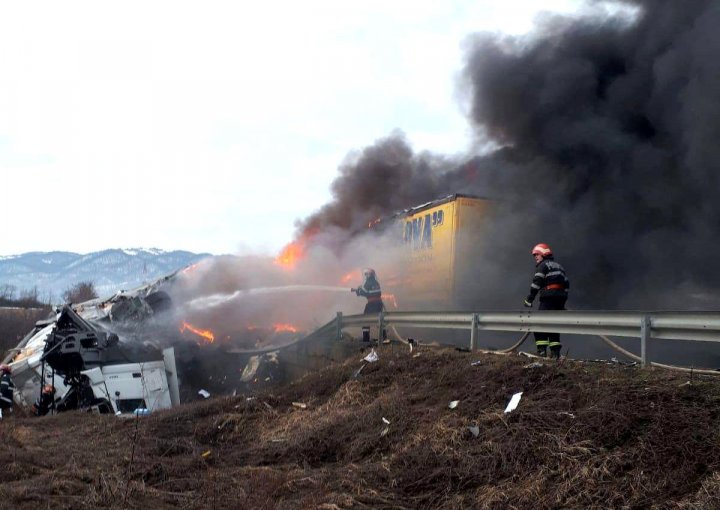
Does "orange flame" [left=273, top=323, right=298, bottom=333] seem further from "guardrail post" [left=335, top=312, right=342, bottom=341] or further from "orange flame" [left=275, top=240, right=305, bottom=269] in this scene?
"guardrail post" [left=335, top=312, right=342, bottom=341]

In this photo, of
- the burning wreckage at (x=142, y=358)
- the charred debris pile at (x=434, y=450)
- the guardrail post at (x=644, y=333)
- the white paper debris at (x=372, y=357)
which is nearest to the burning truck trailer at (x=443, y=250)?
the burning wreckage at (x=142, y=358)

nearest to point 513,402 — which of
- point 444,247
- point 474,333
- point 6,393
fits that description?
point 474,333

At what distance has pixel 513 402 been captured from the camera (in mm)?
5188

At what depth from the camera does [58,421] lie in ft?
27.7

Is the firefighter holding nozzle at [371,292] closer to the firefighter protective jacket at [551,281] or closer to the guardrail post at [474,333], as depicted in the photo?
the guardrail post at [474,333]

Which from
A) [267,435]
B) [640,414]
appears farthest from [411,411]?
[640,414]

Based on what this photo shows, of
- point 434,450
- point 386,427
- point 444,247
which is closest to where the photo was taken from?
point 434,450

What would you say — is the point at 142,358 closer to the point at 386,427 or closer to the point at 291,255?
the point at 386,427

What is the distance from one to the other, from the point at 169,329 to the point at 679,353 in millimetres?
10530

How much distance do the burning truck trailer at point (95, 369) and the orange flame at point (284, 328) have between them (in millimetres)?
3489

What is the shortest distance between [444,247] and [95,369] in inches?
283

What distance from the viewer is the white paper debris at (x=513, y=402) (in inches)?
200

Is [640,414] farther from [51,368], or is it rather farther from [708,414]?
[51,368]

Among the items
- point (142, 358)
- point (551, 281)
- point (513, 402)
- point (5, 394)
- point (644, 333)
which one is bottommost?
point (5, 394)
